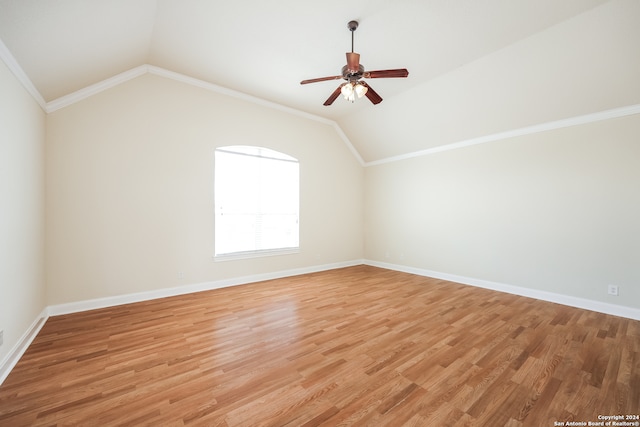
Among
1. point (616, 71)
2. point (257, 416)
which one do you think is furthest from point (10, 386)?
point (616, 71)

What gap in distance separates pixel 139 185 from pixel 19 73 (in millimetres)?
1644

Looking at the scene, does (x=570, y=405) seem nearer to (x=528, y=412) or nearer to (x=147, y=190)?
(x=528, y=412)

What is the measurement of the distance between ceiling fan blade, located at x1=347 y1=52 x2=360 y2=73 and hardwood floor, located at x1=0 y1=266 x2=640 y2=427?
9.31 feet

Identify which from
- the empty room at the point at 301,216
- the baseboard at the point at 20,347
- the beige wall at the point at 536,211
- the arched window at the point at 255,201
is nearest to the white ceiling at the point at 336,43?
the empty room at the point at 301,216

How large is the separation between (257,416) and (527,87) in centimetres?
494

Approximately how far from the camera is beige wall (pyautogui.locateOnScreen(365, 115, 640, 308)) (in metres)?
3.31

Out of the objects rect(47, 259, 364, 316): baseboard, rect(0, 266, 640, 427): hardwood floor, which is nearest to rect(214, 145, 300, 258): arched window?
rect(47, 259, 364, 316): baseboard

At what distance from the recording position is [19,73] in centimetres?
233

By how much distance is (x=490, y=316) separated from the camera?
318 centimetres

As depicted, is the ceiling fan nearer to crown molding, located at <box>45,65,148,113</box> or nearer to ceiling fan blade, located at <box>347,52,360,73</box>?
ceiling fan blade, located at <box>347,52,360,73</box>

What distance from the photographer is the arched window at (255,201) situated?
452cm

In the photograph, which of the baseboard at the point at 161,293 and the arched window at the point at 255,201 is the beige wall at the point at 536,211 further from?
the baseboard at the point at 161,293

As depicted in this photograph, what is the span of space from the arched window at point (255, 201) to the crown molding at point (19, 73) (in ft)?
6.97

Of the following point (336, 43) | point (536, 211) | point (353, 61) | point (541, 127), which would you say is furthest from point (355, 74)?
point (536, 211)
